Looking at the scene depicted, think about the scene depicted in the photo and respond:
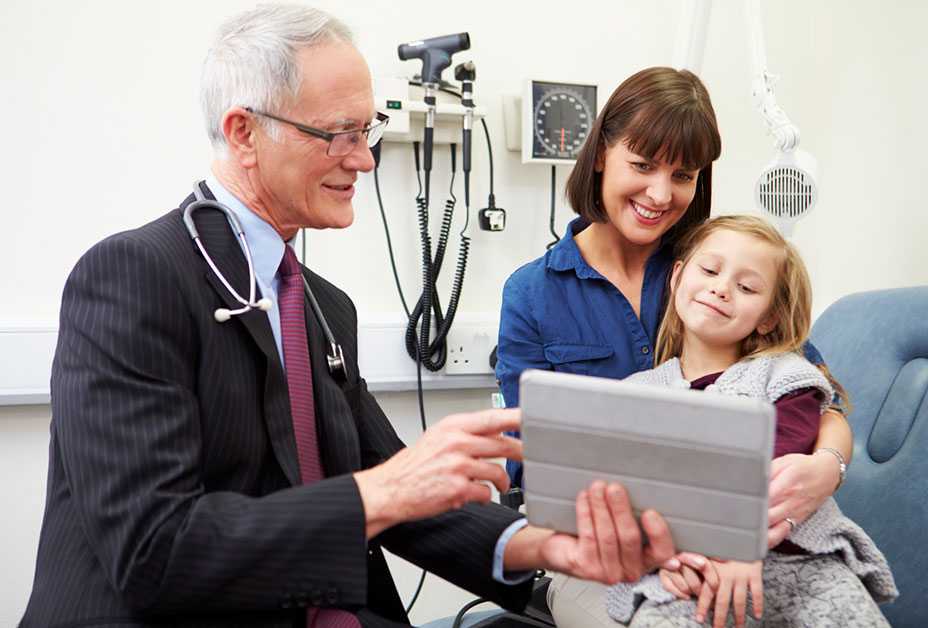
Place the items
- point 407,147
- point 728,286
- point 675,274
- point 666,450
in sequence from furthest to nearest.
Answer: point 407,147 → point 675,274 → point 728,286 → point 666,450

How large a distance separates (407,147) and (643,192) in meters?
0.76

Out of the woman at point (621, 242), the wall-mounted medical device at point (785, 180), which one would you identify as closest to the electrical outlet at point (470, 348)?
the woman at point (621, 242)

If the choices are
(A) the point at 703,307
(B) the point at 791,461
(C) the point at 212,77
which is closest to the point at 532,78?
(A) the point at 703,307

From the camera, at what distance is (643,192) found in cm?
144

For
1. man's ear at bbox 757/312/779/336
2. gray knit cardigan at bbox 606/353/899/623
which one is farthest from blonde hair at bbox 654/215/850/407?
gray knit cardigan at bbox 606/353/899/623

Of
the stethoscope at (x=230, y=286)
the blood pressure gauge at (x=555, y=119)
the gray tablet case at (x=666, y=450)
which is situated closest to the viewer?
the gray tablet case at (x=666, y=450)

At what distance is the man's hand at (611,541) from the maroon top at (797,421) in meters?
0.44

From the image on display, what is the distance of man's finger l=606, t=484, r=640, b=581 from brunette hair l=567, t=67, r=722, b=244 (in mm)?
761

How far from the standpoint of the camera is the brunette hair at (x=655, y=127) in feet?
4.59

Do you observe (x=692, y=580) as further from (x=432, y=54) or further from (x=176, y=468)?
(x=432, y=54)

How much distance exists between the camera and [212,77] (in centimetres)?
115

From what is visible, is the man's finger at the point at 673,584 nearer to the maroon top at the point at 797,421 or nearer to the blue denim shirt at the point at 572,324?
the maroon top at the point at 797,421

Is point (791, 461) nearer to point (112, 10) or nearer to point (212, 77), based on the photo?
point (212, 77)

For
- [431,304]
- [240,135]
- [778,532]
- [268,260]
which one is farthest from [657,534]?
[431,304]
